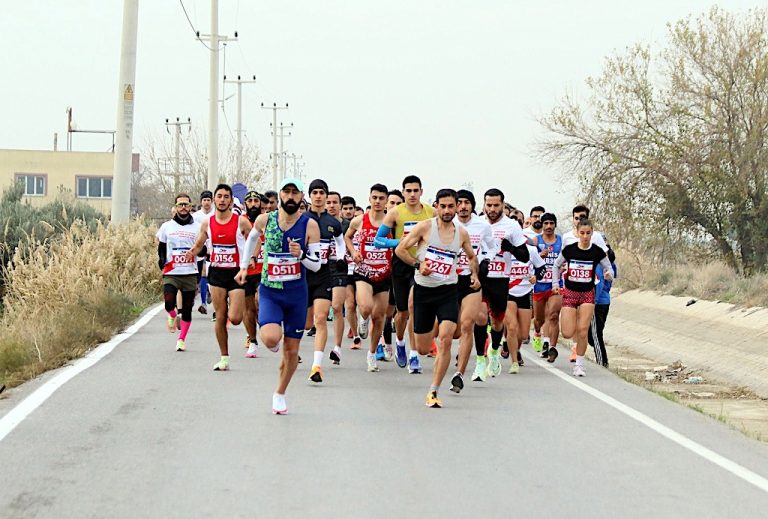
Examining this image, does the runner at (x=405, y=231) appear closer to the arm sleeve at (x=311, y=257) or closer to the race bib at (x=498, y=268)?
the race bib at (x=498, y=268)

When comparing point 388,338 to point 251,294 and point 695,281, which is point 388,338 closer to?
point 251,294

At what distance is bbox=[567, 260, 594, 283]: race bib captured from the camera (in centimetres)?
1577

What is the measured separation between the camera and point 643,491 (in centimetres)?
852

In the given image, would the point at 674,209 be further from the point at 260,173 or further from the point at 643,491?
the point at 260,173

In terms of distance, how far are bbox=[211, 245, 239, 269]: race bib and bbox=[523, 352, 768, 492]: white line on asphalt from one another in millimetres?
3971

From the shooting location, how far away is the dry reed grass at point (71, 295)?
1523 cm

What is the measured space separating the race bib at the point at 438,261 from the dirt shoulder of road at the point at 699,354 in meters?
3.13

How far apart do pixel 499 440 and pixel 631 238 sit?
80.2 ft

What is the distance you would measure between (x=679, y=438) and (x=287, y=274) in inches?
140

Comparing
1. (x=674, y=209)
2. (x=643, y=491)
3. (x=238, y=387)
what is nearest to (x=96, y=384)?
(x=238, y=387)

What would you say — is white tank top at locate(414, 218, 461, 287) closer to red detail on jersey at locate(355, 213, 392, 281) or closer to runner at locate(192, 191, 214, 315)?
red detail on jersey at locate(355, 213, 392, 281)

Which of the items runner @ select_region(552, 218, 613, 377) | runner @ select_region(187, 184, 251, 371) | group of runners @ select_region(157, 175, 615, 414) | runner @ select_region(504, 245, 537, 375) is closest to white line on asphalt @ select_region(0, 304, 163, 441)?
group of runners @ select_region(157, 175, 615, 414)

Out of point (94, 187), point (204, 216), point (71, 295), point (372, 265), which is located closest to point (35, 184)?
point (94, 187)

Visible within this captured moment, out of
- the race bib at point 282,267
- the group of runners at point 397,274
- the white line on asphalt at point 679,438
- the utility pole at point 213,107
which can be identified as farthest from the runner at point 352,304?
the utility pole at point 213,107
